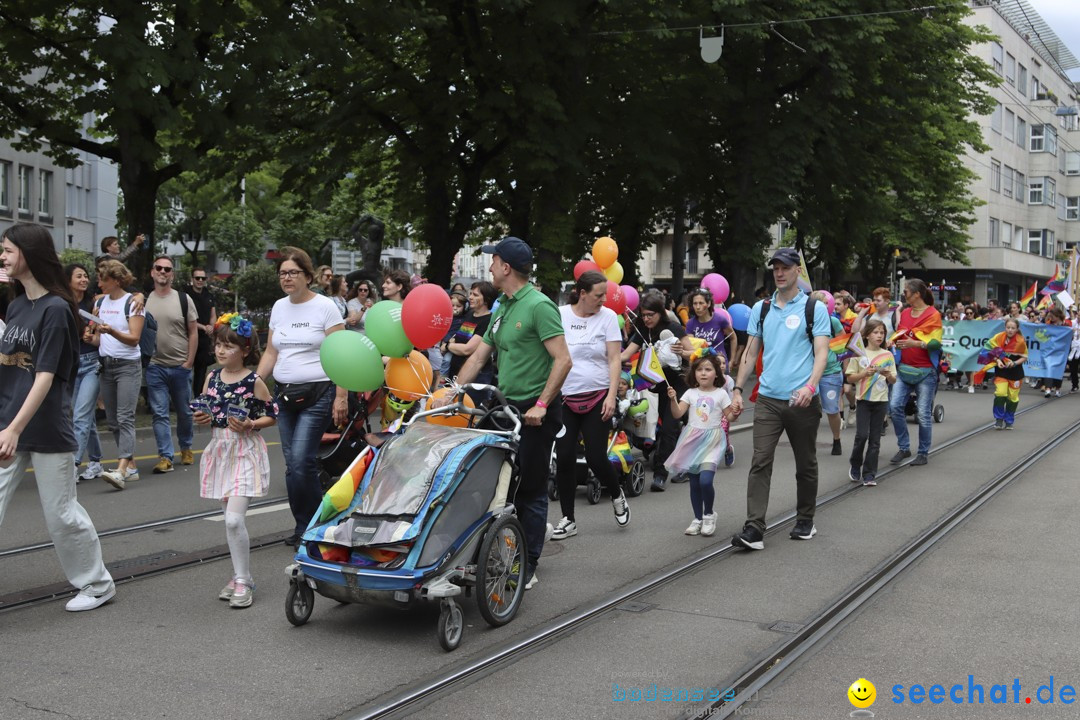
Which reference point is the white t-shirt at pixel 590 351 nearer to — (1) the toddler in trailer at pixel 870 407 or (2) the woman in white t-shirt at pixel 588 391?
(2) the woman in white t-shirt at pixel 588 391

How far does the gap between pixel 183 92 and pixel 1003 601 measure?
41.7ft

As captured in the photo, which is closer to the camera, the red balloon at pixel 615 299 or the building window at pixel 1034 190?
the red balloon at pixel 615 299

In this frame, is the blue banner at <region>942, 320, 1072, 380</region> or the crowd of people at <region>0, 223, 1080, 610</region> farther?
the blue banner at <region>942, 320, 1072, 380</region>

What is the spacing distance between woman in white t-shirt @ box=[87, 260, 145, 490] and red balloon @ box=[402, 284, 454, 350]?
365 cm

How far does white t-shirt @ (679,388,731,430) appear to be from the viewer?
7.75m

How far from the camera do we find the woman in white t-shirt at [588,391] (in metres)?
7.39

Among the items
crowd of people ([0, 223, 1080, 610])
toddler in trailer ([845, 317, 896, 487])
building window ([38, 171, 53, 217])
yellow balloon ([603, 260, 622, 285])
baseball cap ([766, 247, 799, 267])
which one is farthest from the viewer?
building window ([38, 171, 53, 217])

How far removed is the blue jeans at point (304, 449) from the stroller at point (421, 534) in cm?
96

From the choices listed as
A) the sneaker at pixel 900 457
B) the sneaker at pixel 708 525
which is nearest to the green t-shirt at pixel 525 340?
the sneaker at pixel 708 525

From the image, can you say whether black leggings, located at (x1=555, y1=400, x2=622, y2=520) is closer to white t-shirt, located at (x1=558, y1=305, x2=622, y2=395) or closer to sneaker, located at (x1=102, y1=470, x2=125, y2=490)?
white t-shirt, located at (x1=558, y1=305, x2=622, y2=395)

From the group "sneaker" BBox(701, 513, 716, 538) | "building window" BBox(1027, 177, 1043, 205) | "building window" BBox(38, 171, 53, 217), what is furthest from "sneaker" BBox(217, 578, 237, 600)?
"building window" BBox(1027, 177, 1043, 205)

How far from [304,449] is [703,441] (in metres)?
2.82

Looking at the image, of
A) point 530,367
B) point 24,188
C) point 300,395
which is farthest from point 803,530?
point 24,188

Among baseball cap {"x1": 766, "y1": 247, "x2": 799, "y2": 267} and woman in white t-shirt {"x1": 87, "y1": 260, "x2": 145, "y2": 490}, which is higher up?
baseball cap {"x1": 766, "y1": 247, "x2": 799, "y2": 267}
